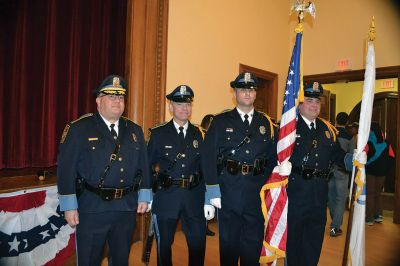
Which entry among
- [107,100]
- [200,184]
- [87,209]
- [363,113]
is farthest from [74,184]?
[363,113]

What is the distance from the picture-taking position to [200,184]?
269 cm

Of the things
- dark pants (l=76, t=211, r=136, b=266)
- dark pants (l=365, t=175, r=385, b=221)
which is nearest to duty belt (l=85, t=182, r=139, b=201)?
dark pants (l=76, t=211, r=136, b=266)

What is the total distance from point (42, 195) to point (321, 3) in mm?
6063

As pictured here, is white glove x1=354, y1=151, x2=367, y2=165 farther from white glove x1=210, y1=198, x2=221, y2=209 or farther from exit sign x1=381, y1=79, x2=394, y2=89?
exit sign x1=381, y1=79, x2=394, y2=89

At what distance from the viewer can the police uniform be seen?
2.68m

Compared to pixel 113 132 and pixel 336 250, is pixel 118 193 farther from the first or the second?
pixel 336 250

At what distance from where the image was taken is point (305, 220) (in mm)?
2699

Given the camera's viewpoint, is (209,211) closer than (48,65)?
Yes

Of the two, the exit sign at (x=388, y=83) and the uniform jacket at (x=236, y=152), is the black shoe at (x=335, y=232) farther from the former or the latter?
the exit sign at (x=388, y=83)

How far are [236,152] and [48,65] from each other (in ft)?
7.48

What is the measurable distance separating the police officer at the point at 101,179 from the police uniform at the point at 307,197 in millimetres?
1340

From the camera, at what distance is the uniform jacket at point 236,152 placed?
248 centimetres

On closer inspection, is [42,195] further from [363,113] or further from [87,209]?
[363,113]

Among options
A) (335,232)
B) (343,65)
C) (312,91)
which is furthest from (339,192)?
(343,65)
